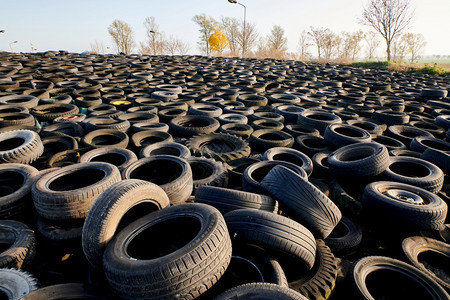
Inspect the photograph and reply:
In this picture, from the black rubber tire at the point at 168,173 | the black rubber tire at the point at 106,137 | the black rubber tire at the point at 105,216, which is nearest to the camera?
the black rubber tire at the point at 105,216

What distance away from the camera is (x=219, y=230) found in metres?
2.43

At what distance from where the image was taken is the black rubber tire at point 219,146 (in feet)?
18.4

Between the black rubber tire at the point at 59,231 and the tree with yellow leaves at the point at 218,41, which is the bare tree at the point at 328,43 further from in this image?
the black rubber tire at the point at 59,231

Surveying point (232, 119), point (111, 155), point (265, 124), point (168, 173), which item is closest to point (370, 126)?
point (265, 124)

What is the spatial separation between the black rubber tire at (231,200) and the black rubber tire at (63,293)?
4.84 ft

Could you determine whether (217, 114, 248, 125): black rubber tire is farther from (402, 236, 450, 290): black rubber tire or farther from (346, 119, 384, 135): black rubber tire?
(402, 236, 450, 290): black rubber tire

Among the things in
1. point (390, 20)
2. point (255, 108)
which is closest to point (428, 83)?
point (255, 108)

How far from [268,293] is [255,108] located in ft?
26.0

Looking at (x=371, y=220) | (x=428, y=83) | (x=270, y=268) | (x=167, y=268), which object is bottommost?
(x=371, y=220)

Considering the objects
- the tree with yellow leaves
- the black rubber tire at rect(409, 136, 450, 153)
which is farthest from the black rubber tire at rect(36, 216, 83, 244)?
the tree with yellow leaves

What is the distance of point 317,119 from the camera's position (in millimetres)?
8242

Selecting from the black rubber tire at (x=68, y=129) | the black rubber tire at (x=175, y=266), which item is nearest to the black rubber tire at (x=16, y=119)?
the black rubber tire at (x=68, y=129)

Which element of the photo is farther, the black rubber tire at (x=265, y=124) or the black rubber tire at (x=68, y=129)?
the black rubber tire at (x=265, y=124)

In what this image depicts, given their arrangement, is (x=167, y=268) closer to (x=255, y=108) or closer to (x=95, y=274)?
(x=95, y=274)
